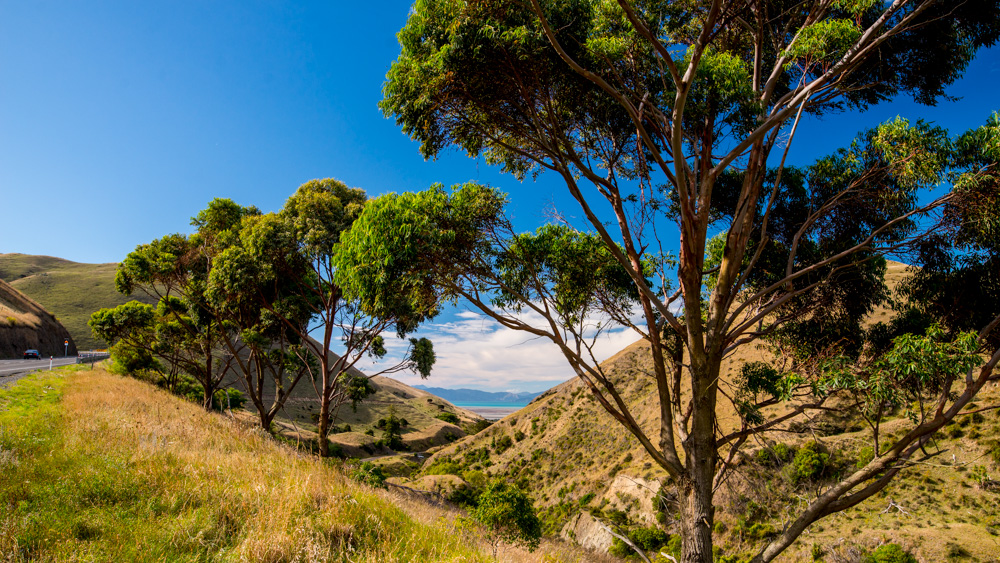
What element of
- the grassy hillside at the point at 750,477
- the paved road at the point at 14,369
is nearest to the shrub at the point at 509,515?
the grassy hillside at the point at 750,477

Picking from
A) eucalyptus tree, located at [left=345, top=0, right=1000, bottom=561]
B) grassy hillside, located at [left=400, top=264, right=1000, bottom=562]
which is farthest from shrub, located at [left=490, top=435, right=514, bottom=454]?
eucalyptus tree, located at [left=345, top=0, right=1000, bottom=561]

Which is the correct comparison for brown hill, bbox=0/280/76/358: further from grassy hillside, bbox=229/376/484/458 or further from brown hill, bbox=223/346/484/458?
grassy hillside, bbox=229/376/484/458

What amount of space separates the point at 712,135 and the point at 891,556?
69.0ft

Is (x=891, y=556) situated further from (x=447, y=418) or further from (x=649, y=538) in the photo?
(x=447, y=418)

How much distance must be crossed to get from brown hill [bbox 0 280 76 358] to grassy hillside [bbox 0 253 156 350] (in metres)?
12.3

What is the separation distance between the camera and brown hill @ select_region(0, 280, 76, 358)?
153ft

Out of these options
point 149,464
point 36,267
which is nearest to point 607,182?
point 149,464

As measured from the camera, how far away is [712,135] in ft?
25.8

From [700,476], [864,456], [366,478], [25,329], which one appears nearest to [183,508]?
[366,478]

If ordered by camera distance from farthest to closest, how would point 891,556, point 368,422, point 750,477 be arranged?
A: point 368,422 → point 750,477 → point 891,556

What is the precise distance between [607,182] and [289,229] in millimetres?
13707

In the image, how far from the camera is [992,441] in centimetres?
2256

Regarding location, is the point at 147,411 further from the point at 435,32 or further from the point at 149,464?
the point at 435,32

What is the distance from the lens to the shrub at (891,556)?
696 inches
